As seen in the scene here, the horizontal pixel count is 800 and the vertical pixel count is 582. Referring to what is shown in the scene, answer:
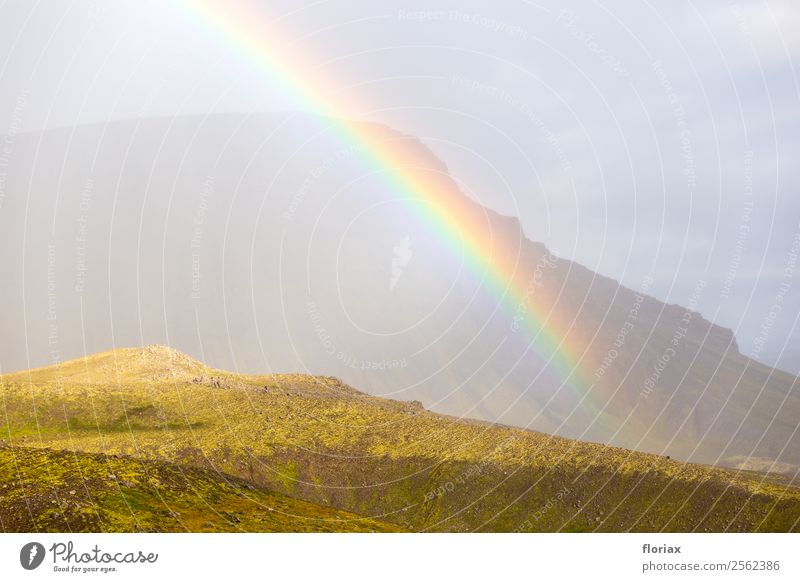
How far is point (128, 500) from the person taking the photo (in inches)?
2072

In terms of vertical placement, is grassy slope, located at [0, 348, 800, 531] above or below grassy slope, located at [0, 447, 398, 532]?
below

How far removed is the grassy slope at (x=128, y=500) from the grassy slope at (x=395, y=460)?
24.1 m

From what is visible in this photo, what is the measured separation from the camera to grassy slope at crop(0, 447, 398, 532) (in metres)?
47.6

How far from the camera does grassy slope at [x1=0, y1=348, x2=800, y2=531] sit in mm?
85312

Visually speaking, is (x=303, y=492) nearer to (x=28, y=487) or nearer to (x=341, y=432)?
(x=341, y=432)

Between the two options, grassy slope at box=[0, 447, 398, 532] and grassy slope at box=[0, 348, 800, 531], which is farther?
grassy slope at box=[0, 348, 800, 531]

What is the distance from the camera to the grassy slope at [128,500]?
1875 inches

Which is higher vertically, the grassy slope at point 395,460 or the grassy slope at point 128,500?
the grassy slope at point 128,500

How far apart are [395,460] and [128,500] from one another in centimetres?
4906

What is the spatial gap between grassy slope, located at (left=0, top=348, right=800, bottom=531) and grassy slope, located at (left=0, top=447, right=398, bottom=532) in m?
24.1

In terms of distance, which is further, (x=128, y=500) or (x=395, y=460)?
(x=395, y=460)

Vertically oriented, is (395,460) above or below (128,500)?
below

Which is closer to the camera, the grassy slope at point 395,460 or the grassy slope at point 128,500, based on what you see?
the grassy slope at point 128,500
